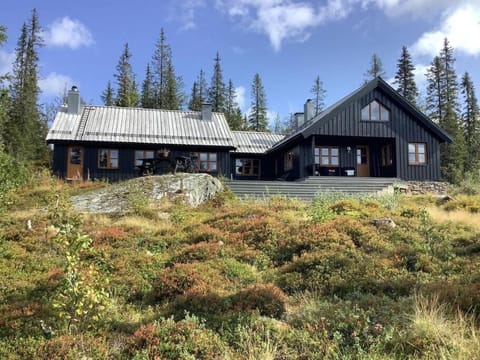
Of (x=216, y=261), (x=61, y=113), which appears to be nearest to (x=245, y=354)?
(x=216, y=261)

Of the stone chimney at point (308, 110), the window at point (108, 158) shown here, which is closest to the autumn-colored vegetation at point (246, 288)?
the window at point (108, 158)

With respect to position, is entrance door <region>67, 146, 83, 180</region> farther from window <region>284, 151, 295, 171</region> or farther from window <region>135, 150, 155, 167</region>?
window <region>284, 151, 295, 171</region>

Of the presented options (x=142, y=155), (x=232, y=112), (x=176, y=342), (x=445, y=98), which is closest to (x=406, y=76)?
(x=445, y=98)

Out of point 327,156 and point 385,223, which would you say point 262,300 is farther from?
point 327,156

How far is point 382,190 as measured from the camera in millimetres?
22609

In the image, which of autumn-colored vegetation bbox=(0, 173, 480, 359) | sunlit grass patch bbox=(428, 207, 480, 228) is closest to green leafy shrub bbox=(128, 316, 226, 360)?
autumn-colored vegetation bbox=(0, 173, 480, 359)

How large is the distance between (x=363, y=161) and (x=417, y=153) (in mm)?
3096

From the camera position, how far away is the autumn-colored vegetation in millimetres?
5324

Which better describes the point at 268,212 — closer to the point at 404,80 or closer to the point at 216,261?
the point at 216,261

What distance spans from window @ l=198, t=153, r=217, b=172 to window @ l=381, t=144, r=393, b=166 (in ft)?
33.6

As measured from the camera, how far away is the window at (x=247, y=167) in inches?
1184

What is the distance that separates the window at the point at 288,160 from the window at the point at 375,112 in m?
4.73

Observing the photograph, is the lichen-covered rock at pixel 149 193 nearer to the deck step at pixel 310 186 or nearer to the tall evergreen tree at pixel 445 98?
the deck step at pixel 310 186

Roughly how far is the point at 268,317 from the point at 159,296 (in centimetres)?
202
